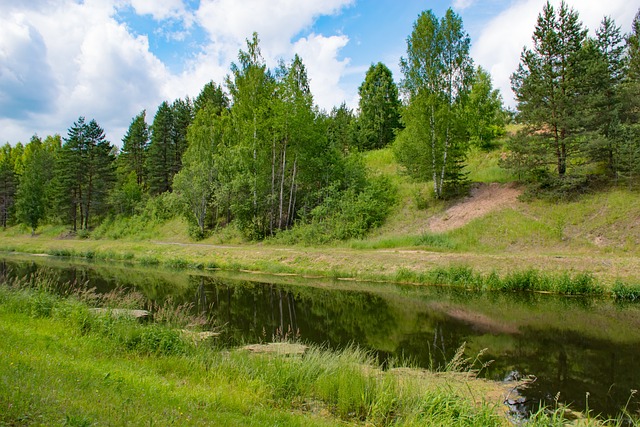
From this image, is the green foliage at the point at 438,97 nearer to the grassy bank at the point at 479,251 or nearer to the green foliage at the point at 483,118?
the grassy bank at the point at 479,251

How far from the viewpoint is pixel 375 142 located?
59.9m

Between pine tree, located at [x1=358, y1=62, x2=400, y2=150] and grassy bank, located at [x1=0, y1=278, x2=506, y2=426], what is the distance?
170 ft

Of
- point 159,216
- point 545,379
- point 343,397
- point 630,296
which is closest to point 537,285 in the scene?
point 630,296

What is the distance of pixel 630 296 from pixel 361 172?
25.7 meters

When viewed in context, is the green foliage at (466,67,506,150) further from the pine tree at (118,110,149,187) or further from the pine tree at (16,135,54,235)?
the pine tree at (16,135,54,235)

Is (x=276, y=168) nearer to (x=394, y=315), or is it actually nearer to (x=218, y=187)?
(x=218, y=187)

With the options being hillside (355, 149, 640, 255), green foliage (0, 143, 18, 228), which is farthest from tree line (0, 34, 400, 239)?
green foliage (0, 143, 18, 228)

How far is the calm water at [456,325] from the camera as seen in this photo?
999cm

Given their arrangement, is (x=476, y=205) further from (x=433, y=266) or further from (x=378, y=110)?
(x=378, y=110)

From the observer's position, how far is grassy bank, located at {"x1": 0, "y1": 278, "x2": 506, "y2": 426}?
5.30 meters

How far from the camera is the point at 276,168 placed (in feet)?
136

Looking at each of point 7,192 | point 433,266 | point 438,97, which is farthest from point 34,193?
point 433,266

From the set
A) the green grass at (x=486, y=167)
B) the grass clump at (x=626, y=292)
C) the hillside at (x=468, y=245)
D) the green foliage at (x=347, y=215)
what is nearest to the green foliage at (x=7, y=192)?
the hillside at (x=468, y=245)

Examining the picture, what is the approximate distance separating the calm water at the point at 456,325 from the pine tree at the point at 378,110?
129 ft
